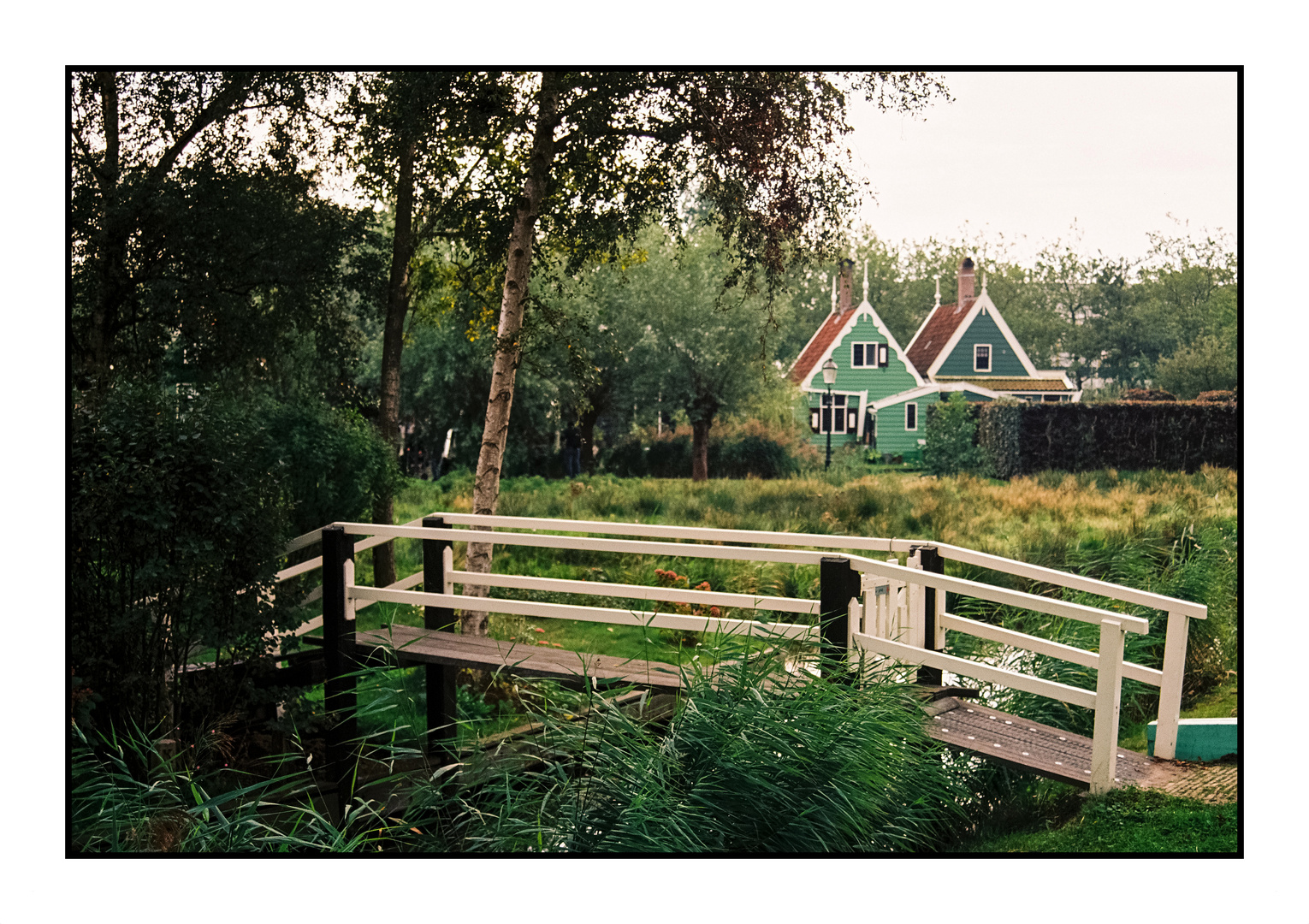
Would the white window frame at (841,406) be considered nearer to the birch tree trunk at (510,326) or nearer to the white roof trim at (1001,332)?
the white roof trim at (1001,332)

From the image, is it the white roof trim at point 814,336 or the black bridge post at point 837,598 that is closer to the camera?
the black bridge post at point 837,598

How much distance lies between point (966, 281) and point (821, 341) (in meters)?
1.36

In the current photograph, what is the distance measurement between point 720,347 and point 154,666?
674 centimetres

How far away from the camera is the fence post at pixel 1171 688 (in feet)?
15.1

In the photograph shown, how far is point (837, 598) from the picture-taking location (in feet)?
16.0

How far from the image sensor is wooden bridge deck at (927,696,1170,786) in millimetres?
4352

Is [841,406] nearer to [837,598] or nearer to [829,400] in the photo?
[829,400]

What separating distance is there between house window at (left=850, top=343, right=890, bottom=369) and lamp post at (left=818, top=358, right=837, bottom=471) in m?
0.21

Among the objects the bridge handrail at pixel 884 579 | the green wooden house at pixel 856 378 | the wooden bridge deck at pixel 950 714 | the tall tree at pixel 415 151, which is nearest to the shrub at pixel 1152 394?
the green wooden house at pixel 856 378

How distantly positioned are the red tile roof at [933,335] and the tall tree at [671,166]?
290 centimetres

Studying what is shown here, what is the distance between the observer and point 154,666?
5148 mm

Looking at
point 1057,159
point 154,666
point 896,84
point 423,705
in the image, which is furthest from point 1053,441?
point 154,666

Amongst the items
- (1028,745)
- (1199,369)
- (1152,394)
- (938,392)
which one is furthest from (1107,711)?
(938,392)
